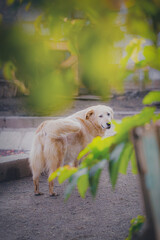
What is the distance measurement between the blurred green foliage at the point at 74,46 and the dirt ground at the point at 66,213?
105cm

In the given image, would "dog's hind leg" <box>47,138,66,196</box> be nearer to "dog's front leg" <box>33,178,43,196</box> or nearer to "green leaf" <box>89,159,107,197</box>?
"dog's front leg" <box>33,178,43,196</box>

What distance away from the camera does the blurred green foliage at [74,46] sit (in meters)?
1.08

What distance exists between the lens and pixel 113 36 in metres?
1.15

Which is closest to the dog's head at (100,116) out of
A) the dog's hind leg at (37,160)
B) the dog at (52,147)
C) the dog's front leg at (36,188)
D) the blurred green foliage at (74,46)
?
the dog at (52,147)

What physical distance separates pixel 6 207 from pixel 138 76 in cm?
245

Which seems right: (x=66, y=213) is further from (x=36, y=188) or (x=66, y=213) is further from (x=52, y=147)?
(x=52, y=147)

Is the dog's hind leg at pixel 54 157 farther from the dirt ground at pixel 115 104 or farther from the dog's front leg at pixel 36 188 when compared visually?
the dirt ground at pixel 115 104

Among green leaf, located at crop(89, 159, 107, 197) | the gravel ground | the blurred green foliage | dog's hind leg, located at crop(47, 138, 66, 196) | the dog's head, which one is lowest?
the gravel ground

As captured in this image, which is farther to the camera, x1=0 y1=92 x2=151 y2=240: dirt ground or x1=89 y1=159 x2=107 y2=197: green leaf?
x1=0 y1=92 x2=151 y2=240: dirt ground

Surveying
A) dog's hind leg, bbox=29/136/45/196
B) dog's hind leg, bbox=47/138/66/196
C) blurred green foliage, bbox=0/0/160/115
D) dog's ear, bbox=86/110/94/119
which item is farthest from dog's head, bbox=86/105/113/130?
blurred green foliage, bbox=0/0/160/115

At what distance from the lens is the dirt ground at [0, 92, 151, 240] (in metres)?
2.51

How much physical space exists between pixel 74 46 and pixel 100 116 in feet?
9.69

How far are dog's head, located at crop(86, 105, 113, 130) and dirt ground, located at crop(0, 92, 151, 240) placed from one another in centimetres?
82

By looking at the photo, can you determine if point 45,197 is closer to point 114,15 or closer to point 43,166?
point 43,166
